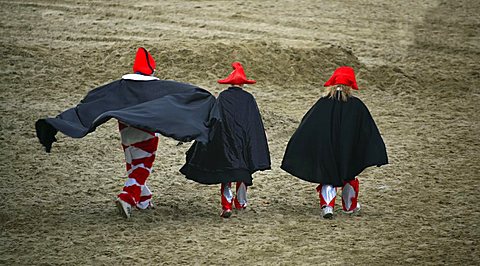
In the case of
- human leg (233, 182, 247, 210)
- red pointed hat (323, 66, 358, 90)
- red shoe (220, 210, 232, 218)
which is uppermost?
red pointed hat (323, 66, 358, 90)

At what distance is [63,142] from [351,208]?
5.46 m

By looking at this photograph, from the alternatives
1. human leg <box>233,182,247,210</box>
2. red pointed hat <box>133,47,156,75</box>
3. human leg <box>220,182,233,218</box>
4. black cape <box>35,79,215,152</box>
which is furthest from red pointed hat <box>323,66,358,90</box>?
red pointed hat <box>133,47,156,75</box>

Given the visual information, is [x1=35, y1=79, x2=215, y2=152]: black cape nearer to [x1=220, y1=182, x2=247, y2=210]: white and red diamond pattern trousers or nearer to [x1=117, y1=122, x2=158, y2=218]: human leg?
[x1=117, y1=122, x2=158, y2=218]: human leg

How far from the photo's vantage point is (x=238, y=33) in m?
22.1

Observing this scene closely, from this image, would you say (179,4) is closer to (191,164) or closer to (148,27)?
(148,27)

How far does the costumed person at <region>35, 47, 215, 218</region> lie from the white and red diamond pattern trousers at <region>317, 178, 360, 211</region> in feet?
5.21

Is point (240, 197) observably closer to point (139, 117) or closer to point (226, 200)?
point (226, 200)

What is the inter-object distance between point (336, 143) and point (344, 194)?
656mm

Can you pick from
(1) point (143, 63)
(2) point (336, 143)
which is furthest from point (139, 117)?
(2) point (336, 143)

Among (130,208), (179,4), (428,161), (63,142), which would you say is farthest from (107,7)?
(130,208)

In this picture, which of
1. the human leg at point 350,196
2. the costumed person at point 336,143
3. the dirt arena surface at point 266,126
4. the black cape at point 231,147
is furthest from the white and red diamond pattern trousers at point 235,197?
the human leg at point 350,196

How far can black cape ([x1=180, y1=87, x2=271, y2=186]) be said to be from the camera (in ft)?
36.9

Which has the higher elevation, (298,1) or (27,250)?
(298,1)

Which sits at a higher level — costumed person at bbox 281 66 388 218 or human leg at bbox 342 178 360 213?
costumed person at bbox 281 66 388 218
